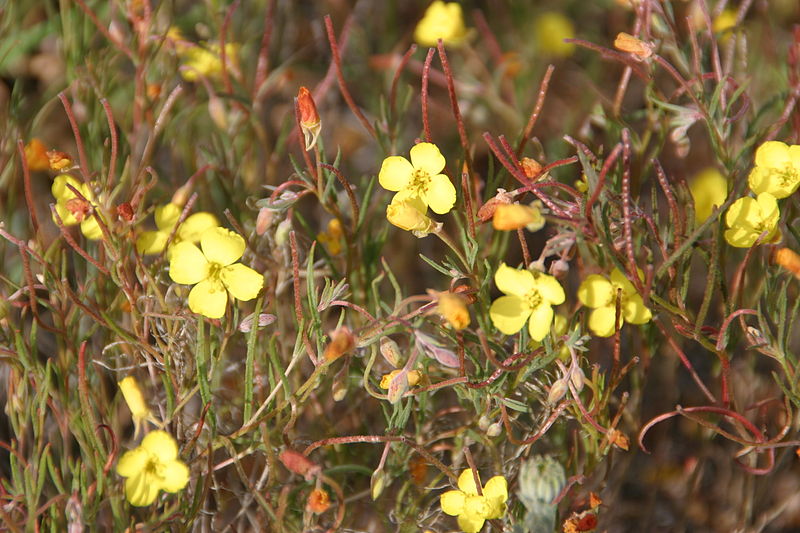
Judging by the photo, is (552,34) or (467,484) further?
(552,34)

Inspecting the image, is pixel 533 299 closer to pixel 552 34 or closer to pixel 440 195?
pixel 440 195

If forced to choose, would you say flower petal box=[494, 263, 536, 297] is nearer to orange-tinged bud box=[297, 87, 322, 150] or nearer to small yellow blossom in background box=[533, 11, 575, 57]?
orange-tinged bud box=[297, 87, 322, 150]

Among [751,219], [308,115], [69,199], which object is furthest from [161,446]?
[751,219]

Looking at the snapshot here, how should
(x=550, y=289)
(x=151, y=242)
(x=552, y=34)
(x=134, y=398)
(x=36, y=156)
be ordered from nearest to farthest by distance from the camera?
1. (x=550, y=289)
2. (x=134, y=398)
3. (x=151, y=242)
4. (x=36, y=156)
5. (x=552, y=34)

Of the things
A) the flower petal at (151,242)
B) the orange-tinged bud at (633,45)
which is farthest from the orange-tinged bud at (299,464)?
the orange-tinged bud at (633,45)

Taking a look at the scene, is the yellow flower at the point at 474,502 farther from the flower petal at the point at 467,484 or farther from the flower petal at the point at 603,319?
the flower petal at the point at 603,319

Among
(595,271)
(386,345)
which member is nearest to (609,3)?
(595,271)

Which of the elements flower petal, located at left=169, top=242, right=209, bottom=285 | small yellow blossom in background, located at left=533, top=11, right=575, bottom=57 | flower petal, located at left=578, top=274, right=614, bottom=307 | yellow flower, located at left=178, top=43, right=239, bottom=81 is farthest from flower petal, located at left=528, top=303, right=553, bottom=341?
small yellow blossom in background, located at left=533, top=11, right=575, bottom=57
